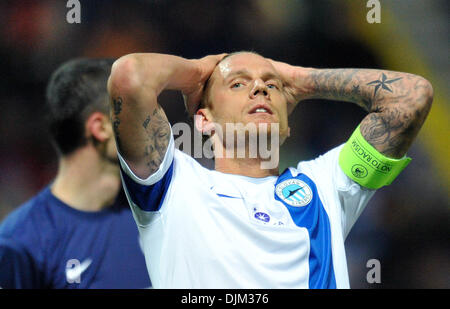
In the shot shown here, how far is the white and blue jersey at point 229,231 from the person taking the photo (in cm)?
222

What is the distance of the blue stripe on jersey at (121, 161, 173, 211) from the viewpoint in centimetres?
230

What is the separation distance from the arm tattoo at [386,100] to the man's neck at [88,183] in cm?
146

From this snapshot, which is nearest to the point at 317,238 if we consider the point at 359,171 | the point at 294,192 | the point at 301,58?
the point at 294,192

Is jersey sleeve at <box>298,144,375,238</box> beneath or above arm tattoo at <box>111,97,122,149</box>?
beneath

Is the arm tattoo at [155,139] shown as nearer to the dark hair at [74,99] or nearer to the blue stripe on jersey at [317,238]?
the blue stripe on jersey at [317,238]

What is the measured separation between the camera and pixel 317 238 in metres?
2.42

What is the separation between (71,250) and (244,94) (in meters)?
1.41

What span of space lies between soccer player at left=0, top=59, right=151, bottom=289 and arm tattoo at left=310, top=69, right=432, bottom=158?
145 centimetres

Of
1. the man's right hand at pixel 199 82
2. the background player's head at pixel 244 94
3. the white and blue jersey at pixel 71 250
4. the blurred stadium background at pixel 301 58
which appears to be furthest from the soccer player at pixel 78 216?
the background player's head at pixel 244 94

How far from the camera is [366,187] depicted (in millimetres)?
2598
